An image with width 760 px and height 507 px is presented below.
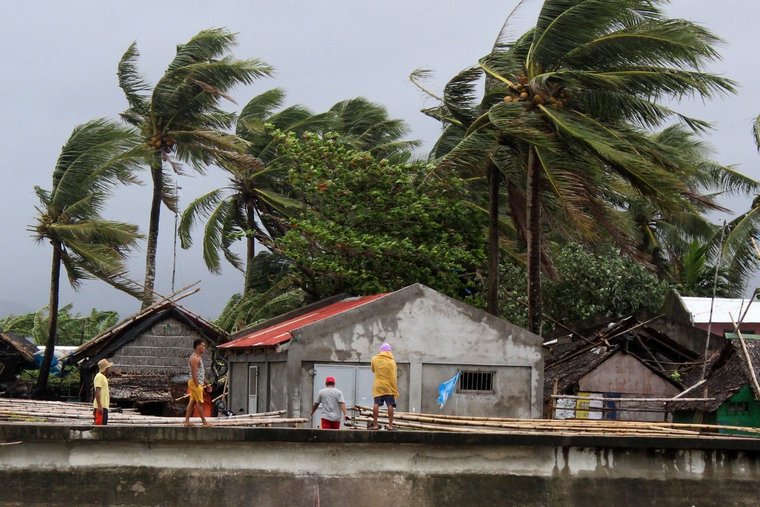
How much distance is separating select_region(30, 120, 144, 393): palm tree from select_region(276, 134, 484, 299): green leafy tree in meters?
4.48

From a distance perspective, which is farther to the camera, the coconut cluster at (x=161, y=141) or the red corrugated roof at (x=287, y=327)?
the coconut cluster at (x=161, y=141)

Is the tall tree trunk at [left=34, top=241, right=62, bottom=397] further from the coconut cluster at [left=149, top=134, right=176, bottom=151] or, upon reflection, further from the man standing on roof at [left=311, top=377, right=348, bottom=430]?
the man standing on roof at [left=311, top=377, right=348, bottom=430]

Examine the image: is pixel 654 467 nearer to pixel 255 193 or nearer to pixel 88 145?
pixel 88 145

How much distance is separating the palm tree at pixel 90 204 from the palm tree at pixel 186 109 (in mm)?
2385

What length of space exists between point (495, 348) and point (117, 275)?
12.8 meters

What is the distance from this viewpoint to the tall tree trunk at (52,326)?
3027cm

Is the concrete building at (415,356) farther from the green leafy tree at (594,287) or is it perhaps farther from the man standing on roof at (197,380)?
the green leafy tree at (594,287)

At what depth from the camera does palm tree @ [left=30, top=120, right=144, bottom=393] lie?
30.5m

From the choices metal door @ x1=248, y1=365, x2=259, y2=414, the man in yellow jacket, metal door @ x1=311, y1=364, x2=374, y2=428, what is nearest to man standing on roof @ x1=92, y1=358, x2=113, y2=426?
the man in yellow jacket

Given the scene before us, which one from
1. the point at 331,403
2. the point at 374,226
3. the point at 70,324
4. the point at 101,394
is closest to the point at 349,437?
the point at 331,403

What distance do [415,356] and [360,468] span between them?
8229 mm

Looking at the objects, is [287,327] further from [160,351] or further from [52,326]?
[52,326]

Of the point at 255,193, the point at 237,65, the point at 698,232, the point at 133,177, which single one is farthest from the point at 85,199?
the point at 698,232

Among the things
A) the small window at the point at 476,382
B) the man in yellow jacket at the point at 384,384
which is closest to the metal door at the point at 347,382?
the small window at the point at 476,382
